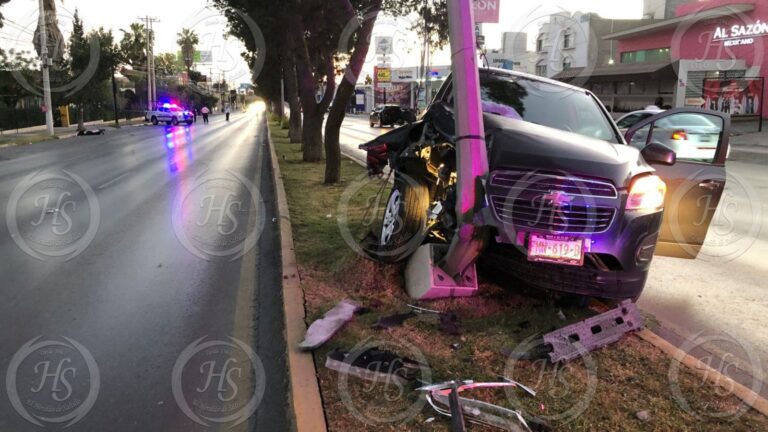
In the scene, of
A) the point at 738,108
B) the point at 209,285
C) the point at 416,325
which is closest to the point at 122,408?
the point at 416,325

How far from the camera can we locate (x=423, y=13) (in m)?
14.4

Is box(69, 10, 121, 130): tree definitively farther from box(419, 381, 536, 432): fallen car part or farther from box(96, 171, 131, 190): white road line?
box(419, 381, 536, 432): fallen car part

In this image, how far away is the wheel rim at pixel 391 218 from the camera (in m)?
5.89

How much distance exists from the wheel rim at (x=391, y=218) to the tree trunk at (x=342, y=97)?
597 cm

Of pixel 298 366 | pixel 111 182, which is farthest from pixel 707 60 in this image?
pixel 298 366

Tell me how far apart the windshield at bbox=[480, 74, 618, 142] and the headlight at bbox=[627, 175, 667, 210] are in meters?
1.25

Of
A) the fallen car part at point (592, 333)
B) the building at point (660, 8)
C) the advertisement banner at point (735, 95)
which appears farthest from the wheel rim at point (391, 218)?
the building at point (660, 8)

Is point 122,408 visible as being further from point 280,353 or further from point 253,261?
point 253,261

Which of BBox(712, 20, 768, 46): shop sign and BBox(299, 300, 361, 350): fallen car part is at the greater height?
BBox(712, 20, 768, 46): shop sign

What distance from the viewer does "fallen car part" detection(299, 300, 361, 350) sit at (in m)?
4.12

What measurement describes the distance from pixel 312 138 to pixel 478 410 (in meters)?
14.1

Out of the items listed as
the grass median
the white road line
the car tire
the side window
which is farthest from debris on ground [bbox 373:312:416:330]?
the white road line

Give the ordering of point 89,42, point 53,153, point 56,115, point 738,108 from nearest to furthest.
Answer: point 53,153 < point 738,108 < point 89,42 < point 56,115

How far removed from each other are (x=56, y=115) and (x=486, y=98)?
50.5 m
